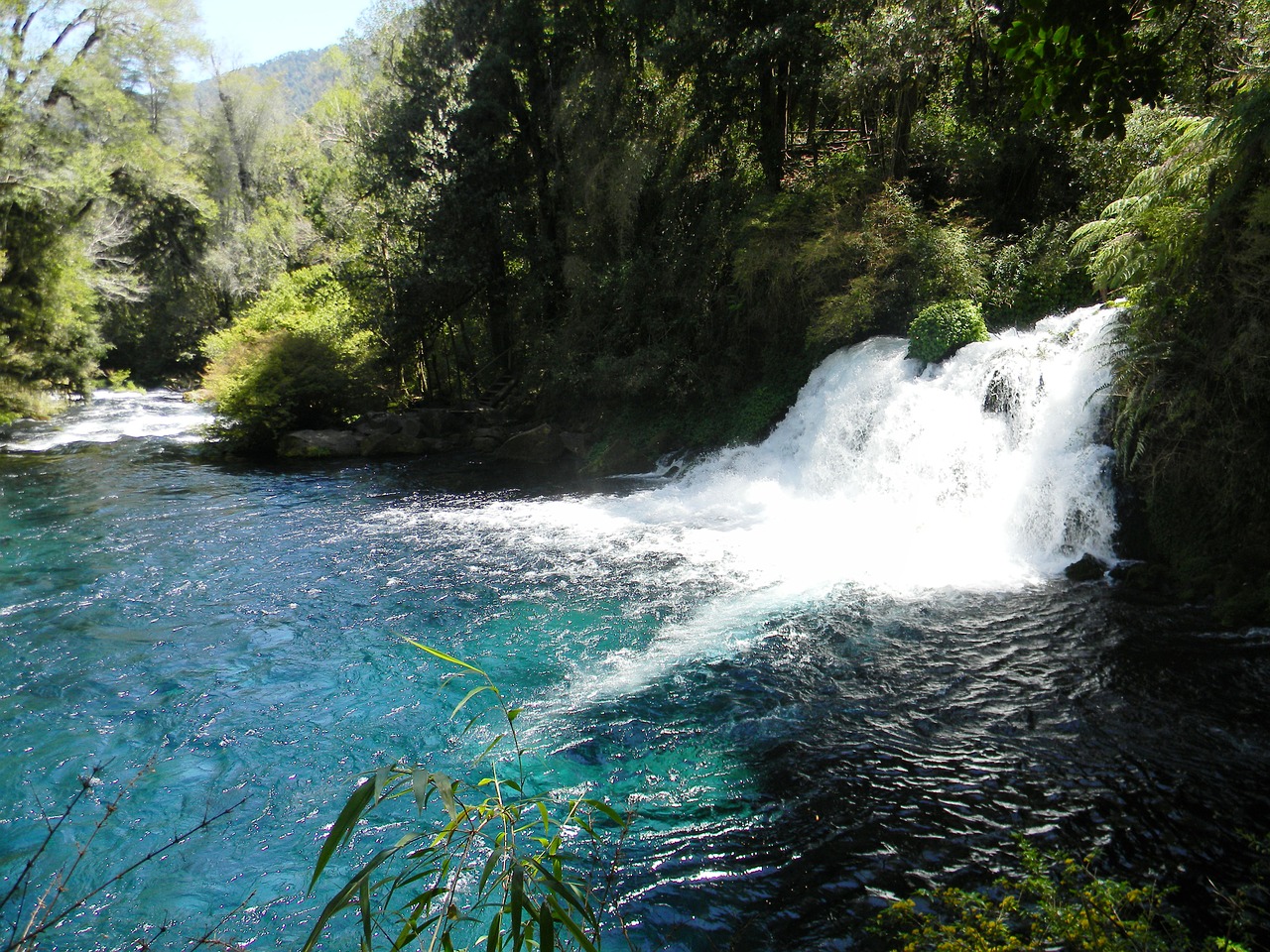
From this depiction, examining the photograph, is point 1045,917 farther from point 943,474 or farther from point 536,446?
point 536,446

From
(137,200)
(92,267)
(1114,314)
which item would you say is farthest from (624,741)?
(137,200)

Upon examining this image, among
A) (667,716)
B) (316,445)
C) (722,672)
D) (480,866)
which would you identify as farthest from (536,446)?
(480,866)

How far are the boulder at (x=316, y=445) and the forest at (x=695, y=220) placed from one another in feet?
1.86

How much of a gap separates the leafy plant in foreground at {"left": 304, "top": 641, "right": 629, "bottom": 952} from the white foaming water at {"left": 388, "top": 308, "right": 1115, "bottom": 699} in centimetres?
189

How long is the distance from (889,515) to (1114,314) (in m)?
3.57

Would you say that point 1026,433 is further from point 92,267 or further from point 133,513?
point 92,267

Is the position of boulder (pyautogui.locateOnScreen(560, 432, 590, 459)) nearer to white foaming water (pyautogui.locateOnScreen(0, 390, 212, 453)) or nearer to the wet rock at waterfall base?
white foaming water (pyautogui.locateOnScreen(0, 390, 212, 453))

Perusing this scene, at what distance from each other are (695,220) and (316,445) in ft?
32.4

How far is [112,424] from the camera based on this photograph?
21422 millimetres

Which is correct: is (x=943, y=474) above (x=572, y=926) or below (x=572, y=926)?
below

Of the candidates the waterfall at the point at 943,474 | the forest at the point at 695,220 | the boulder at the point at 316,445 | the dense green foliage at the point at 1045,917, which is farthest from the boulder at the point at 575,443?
the dense green foliage at the point at 1045,917

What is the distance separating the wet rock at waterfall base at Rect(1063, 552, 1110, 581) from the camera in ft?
26.3

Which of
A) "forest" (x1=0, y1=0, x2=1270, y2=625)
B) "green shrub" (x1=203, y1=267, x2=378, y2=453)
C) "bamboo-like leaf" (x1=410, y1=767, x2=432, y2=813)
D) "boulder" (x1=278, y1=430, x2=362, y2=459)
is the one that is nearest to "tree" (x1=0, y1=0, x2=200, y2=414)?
"forest" (x1=0, y1=0, x2=1270, y2=625)

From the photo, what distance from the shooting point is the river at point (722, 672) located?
4.45 metres
